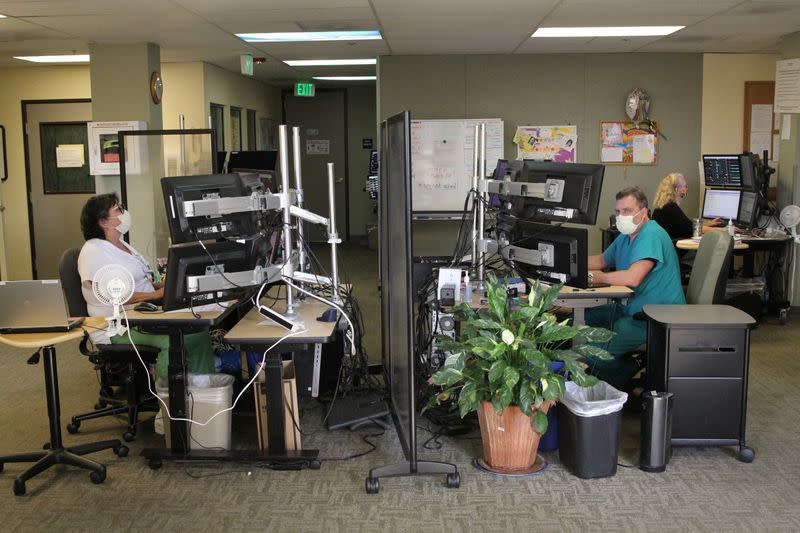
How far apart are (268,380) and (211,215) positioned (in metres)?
0.80

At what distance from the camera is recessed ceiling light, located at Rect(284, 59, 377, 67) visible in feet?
29.1

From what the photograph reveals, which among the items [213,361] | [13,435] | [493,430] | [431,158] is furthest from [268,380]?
[431,158]

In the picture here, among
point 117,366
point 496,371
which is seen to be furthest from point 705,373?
point 117,366

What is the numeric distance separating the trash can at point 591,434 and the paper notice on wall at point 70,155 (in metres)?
7.11

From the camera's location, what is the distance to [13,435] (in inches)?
169

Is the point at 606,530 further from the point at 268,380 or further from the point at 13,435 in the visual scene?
the point at 13,435

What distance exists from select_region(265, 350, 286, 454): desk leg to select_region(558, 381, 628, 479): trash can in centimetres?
128

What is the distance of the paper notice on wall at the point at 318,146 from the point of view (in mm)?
12758

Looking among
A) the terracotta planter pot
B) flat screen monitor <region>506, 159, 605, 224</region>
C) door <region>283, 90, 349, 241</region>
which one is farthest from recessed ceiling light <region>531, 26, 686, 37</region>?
door <region>283, 90, 349, 241</region>

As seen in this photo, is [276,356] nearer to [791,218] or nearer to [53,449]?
[53,449]

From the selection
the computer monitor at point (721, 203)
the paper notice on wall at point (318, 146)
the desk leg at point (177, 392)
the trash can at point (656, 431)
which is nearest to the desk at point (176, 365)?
the desk leg at point (177, 392)

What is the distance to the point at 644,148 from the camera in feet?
26.5

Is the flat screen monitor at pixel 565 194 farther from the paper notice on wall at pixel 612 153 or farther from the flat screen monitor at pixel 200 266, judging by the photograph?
the paper notice on wall at pixel 612 153

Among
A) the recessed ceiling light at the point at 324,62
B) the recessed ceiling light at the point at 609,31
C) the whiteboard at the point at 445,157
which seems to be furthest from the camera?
the recessed ceiling light at the point at 324,62
